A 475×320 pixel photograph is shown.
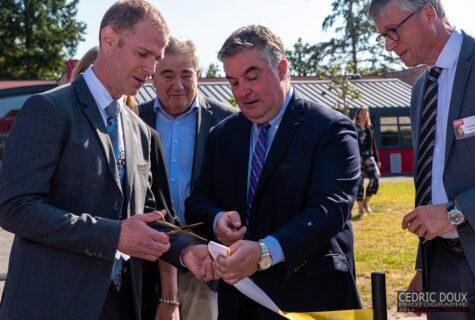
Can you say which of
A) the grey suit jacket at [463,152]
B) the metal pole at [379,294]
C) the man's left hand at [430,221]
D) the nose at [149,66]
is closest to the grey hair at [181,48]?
the nose at [149,66]

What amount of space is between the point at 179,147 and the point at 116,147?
5.16 ft

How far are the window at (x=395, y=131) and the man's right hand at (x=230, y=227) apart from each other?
36.4 meters

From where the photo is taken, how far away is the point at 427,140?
11.0 feet

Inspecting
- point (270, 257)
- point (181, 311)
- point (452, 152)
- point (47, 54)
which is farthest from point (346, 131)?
point (47, 54)

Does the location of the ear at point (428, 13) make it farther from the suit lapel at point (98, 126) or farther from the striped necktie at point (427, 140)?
the suit lapel at point (98, 126)

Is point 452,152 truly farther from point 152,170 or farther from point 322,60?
point 322,60

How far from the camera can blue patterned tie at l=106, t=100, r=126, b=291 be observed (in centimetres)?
310

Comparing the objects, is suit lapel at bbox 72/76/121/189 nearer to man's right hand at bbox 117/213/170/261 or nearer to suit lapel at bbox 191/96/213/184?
man's right hand at bbox 117/213/170/261

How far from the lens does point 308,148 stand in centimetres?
325

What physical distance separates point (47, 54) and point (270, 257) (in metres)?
59.1

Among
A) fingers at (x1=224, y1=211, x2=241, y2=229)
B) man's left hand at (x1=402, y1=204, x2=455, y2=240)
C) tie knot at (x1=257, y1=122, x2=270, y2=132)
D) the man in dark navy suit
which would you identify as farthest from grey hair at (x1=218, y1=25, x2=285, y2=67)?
man's left hand at (x1=402, y1=204, x2=455, y2=240)

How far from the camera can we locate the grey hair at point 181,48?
15.3 feet

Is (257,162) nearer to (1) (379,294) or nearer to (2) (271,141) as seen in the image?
(2) (271,141)

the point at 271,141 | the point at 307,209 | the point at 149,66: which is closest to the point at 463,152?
the point at 307,209
